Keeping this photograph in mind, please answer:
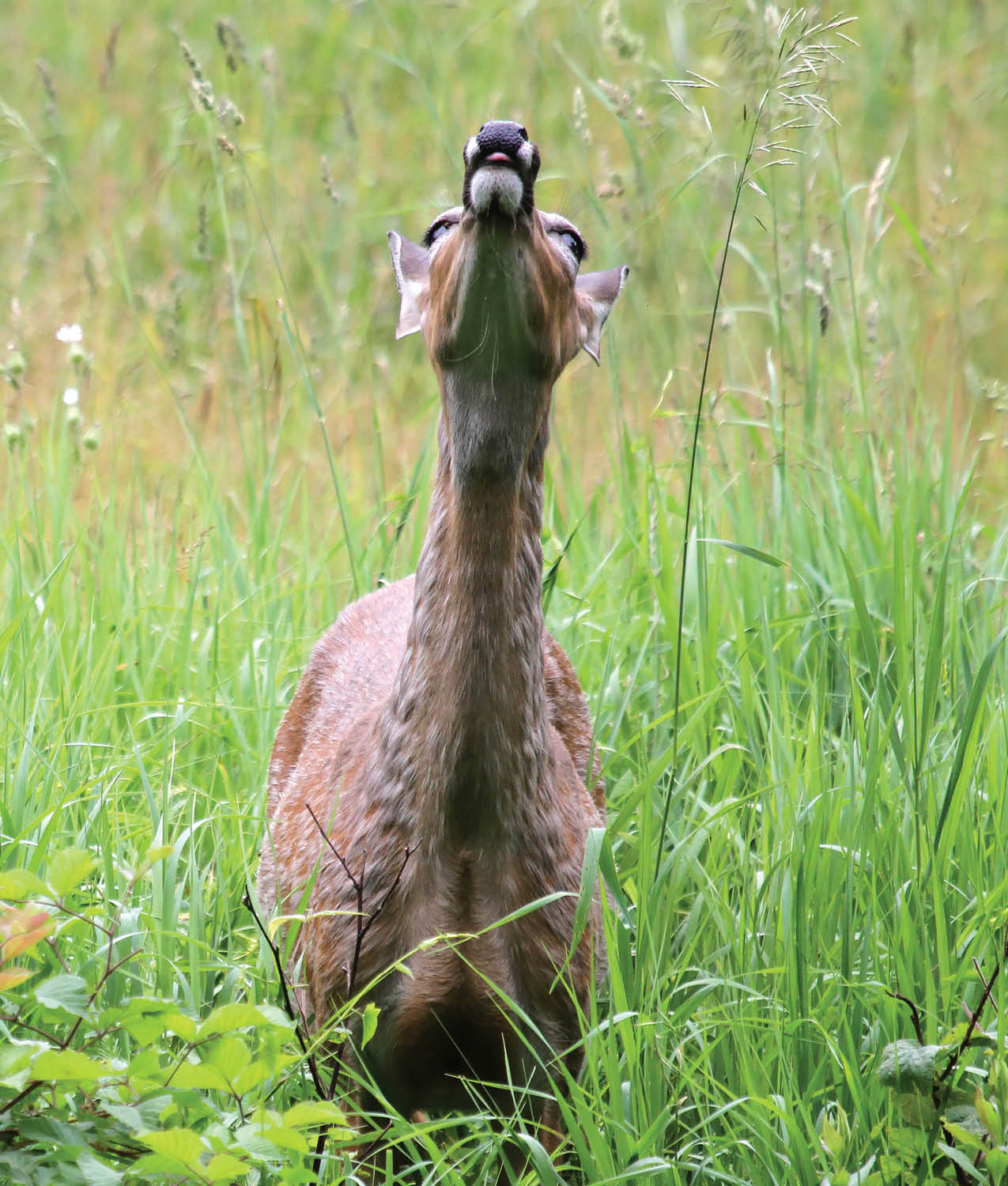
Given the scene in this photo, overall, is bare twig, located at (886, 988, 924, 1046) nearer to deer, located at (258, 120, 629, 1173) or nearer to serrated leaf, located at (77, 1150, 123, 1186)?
deer, located at (258, 120, 629, 1173)

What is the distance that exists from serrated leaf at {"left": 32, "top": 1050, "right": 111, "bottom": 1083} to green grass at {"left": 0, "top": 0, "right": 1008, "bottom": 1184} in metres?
0.31

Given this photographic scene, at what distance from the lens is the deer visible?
3.03m

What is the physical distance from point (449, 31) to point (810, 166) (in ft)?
19.2

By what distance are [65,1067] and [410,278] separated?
1956 millimetres

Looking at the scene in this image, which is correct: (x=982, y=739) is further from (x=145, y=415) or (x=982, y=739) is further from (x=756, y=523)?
(x=145, y=415)

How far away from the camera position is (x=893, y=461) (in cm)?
488

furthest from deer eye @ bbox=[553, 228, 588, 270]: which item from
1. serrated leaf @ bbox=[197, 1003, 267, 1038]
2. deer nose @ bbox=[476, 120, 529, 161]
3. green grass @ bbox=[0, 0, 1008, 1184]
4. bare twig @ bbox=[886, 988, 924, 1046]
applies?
serrated leaf @ bbox=[197, 1003, 267, 1038]

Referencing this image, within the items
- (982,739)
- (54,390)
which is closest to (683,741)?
(982,739)

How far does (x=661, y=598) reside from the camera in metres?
4.25

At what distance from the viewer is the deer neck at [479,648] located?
3047 mm

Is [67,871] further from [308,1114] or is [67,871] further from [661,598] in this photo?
[661,598]

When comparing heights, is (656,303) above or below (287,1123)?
above

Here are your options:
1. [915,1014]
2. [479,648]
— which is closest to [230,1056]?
[479,648]

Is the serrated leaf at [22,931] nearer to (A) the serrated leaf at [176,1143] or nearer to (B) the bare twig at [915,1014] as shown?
(A) the serrated leaf at [176,1143]
